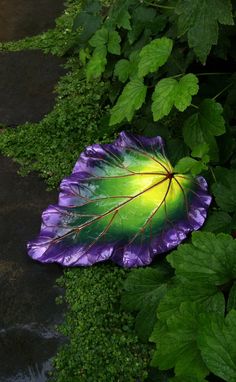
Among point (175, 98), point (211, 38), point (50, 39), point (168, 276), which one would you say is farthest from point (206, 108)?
point (50, 39)

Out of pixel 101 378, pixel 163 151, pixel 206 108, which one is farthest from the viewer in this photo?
pixel 163 151

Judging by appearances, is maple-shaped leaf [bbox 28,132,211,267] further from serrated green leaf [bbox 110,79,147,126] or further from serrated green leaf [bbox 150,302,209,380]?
serrated green leaf [bbox 150,302,209,380]

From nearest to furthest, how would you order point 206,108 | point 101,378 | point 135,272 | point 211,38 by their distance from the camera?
1. point 211,38
2. point 101,378
3. point 135,272
4. point 206,108

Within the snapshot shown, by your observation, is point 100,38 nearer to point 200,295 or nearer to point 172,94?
point 172,94

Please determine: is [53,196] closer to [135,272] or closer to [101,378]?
[135,272]

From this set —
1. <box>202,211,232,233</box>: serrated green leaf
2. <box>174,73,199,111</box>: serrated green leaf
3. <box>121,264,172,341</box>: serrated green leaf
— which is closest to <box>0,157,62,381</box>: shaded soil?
<box>121,264,172,341</box>: serrated green leaf

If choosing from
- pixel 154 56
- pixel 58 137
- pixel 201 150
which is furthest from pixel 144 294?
pixel 58 137
